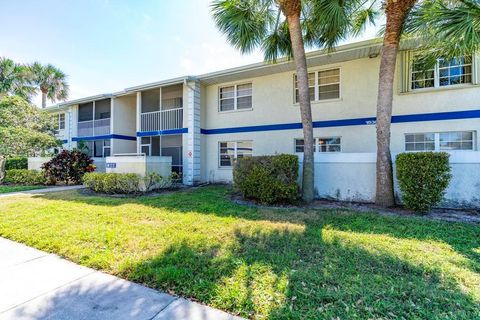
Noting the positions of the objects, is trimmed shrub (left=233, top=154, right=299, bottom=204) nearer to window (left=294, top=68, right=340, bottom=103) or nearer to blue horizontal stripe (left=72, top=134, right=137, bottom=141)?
window (left=294, top=68, right=340, bottom=103)

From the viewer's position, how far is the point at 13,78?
2323 cm

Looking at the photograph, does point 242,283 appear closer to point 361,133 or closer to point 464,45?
point 464,45

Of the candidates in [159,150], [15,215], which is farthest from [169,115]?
[15,215]

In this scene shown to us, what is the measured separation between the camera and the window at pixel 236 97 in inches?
561

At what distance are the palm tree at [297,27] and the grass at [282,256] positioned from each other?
3.43 metres

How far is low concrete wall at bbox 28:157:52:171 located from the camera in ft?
53.5

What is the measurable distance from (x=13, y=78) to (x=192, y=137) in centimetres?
2116

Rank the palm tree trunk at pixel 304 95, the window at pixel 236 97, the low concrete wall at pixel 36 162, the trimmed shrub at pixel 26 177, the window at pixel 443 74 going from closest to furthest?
the palm tree trunk at pixel 304 95 < the window at pixel 443 74 < the window at pixel 236 97 < the trimmed shrub at pixel 26 177 < the low concrete wall at pixel 36 162

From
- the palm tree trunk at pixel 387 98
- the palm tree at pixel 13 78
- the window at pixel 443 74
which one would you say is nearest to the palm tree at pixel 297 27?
the palm tree trunk at pixel 387 98

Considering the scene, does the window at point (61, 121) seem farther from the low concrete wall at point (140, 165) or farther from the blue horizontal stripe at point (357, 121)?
the blue horizontal stripe at point (357, 121)

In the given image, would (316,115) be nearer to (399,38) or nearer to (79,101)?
(399,38)

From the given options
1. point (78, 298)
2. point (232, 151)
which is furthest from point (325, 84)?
point (78, 298)

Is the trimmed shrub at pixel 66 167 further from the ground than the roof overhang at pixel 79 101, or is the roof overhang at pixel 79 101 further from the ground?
the roof overhang at pixel 79 101

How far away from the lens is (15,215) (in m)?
7.20
